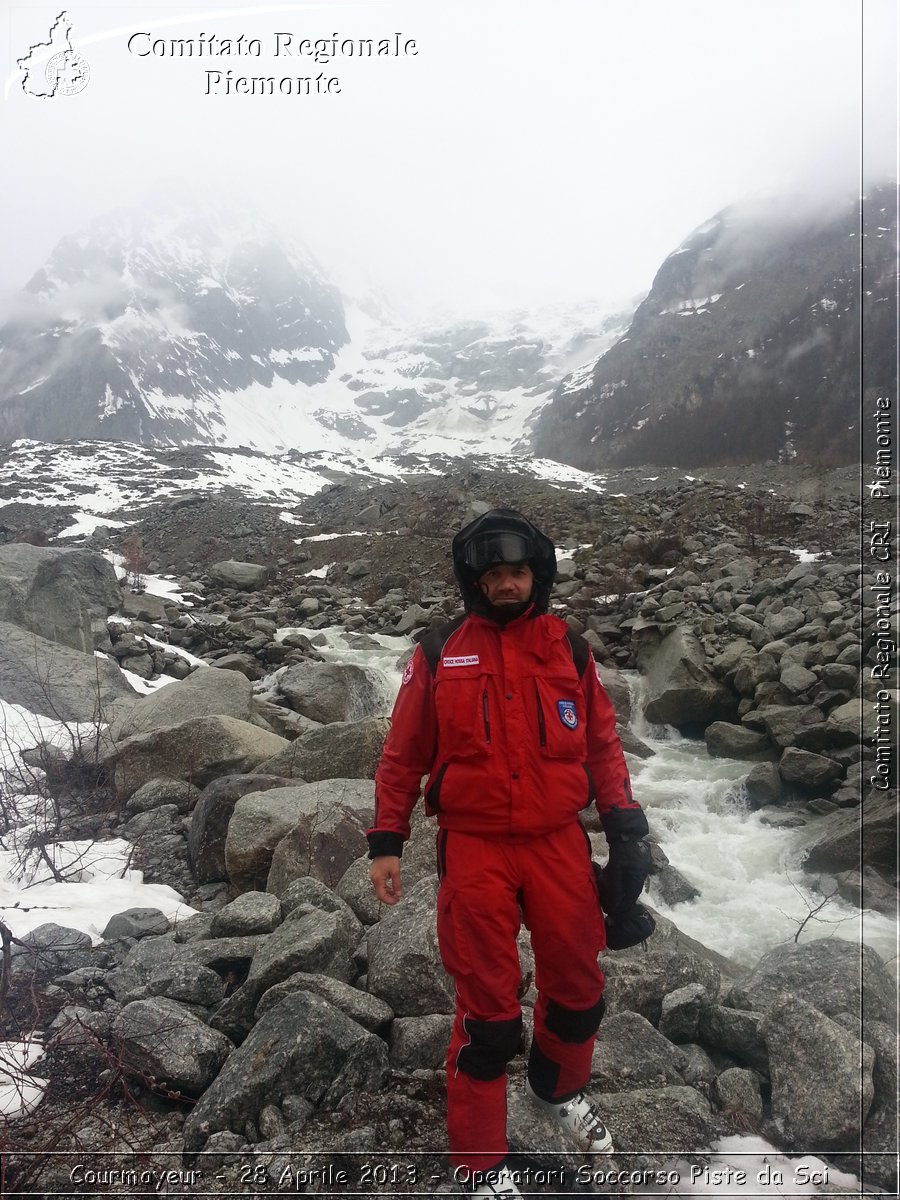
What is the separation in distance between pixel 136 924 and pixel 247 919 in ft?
2.70

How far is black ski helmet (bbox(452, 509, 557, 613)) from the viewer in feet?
7.96

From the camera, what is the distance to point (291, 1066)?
2.47m

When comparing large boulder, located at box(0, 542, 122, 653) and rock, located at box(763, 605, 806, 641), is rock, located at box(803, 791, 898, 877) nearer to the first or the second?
rock, located at box(763, 605, 806, 641)

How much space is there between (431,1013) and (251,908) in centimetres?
128

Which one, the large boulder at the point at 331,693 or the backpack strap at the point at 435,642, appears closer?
the backpack strap at the point at 435,642

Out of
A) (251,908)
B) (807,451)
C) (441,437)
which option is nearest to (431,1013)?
(251,908)

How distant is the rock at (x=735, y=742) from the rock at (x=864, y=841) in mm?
1937

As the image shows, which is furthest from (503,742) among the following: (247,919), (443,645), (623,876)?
(247,919)

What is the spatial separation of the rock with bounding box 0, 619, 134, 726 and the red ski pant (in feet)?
17.6

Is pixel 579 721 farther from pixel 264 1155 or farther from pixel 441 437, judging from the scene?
pixel 441 437

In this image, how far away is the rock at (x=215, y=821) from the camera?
16.0 ft

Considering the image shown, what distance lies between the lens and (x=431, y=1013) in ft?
9.65

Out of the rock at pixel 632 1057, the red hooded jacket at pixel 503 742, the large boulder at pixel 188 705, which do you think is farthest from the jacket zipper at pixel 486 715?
the large boulder at pixel 188 705

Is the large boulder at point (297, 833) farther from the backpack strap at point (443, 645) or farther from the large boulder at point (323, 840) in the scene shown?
the backpack strap at point (443, 645)
